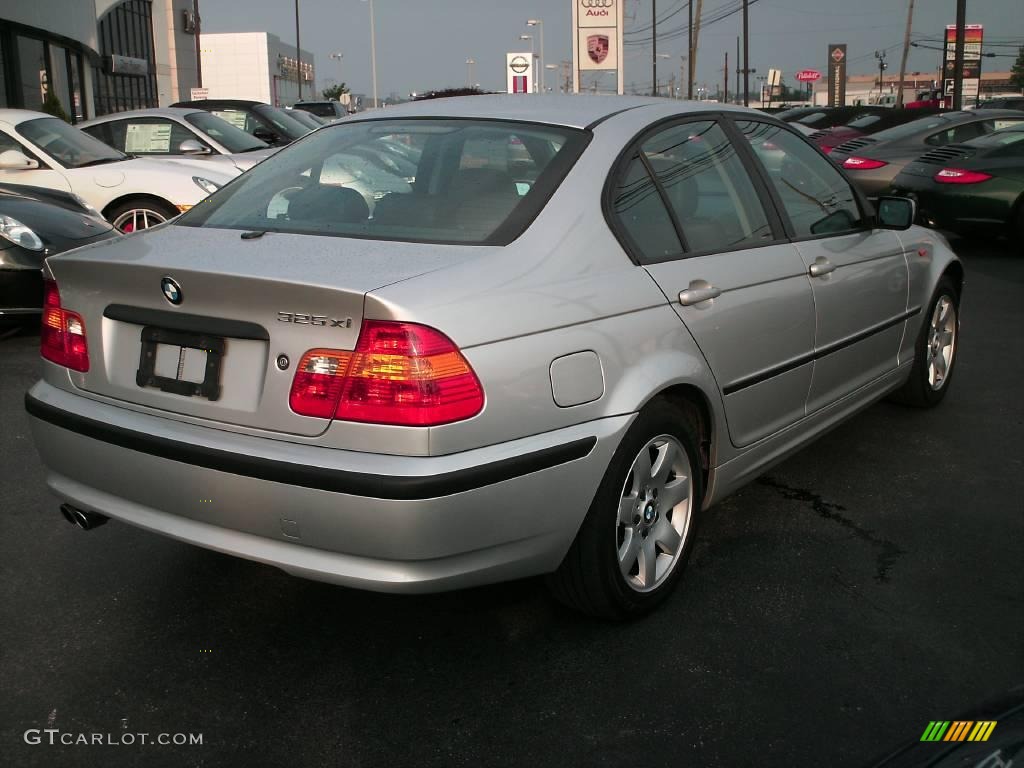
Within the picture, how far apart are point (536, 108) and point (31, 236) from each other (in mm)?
5006

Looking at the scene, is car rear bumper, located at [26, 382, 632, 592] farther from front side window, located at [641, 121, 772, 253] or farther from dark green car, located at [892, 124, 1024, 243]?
dark green car, located at [892, 124, 1024, 243]

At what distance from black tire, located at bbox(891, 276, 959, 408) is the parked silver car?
1.51m

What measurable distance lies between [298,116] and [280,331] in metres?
16.2

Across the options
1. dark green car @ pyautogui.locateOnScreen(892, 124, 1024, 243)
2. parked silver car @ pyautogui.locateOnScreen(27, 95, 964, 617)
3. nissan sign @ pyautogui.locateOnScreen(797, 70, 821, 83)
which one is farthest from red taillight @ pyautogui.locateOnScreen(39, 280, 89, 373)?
nissan sign @ pyautogui.locateOnScreen(797, 70, 821, 83)

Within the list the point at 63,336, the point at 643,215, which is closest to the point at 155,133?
the point at 63,336

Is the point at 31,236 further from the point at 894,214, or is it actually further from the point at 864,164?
the point at 864,164

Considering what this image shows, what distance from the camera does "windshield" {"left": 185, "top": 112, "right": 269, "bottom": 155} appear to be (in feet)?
40.6

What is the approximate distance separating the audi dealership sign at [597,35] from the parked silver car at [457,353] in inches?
1159

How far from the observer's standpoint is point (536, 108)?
3.80 metres

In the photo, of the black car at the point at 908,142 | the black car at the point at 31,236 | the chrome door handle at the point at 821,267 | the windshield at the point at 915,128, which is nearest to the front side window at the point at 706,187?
the chrome door handle at the point at 821,267

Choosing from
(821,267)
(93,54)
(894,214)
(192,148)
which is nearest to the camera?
(821,267)

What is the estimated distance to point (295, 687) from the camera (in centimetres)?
300

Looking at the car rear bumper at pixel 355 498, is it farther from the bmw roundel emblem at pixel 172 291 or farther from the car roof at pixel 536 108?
the car roof at pixel 536 108

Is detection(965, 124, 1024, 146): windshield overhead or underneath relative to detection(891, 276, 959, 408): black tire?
overhead
